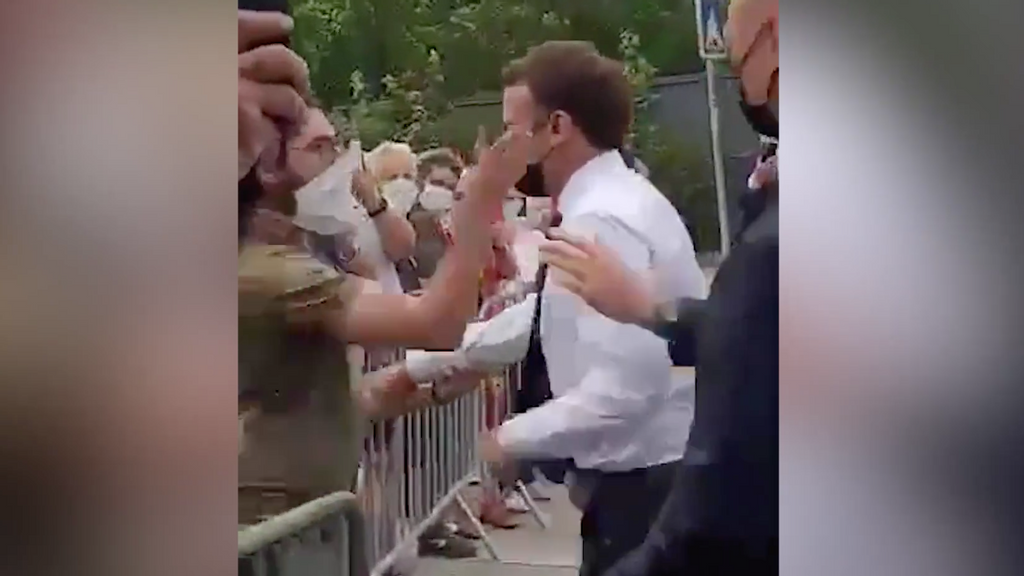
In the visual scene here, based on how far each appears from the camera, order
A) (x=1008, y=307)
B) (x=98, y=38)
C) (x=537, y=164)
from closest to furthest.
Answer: (x=1008, y=307) < (x=537, y=164) < (x=98, y=38)

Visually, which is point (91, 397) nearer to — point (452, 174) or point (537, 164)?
point (452, 174)

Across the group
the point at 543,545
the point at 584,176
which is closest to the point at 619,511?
the point at 543,545

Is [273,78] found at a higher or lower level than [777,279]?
higher

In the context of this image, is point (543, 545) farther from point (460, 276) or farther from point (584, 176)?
point (584, 176)

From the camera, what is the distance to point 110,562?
65.4 inches

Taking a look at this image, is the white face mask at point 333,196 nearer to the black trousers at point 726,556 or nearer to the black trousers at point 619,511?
the black trousers at point 619,511

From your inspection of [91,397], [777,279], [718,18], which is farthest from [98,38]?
[777,279]

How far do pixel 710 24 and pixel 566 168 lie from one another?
0.89 feet

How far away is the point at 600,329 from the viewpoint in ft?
4.58

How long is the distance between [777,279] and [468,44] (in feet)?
1.77

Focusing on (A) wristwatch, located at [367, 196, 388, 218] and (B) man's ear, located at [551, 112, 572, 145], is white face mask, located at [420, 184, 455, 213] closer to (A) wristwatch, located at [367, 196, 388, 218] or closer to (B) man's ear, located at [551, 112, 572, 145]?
(A) wristwatch, located at [367, 196, 388, 218]

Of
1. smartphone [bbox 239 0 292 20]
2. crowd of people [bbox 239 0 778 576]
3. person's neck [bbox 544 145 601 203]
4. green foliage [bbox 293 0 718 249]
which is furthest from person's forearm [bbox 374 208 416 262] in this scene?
smartphone [bbox 239 0 292 20]

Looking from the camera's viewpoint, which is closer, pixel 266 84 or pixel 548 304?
pixel 548 304

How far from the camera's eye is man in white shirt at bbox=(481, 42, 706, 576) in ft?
4.52
